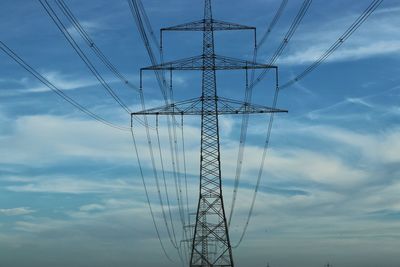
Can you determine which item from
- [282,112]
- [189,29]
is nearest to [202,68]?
[189,29]

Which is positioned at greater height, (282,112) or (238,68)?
(238,68)

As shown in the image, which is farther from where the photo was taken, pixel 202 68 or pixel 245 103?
pixel 202 68

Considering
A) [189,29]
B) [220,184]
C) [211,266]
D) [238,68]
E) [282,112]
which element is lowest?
[211,266]

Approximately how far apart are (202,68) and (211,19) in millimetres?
5159

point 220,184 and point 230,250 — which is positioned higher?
point 220,184

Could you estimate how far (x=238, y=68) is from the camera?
220ft

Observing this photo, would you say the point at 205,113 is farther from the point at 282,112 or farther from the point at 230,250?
the point at 230,250

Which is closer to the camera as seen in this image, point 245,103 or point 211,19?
point 245,103

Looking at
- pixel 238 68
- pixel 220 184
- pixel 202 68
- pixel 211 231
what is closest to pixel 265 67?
pixel 238 68

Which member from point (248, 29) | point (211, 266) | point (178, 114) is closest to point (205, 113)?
point (178, 114)

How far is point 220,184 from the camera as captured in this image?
68.9 meters

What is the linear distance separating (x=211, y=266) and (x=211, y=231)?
3.61 metres

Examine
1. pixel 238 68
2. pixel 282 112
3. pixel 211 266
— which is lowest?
pixel 211 266

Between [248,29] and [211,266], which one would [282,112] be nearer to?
[248,29]
